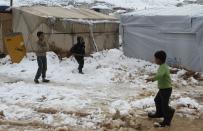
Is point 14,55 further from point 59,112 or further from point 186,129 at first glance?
point 186,129

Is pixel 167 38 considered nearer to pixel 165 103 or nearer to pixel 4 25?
pixel 4 25

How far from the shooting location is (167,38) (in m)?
17.3

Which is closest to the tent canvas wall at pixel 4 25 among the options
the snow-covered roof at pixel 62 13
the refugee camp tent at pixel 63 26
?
the refugee camp tent at pixel 63 26

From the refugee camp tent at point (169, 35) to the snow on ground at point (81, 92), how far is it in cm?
87

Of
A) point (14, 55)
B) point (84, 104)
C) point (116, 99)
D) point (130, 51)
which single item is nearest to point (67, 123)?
point (84, 104)

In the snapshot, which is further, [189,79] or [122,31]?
[122,31]

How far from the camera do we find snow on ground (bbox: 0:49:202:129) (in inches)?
373

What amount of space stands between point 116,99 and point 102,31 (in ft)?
33.5

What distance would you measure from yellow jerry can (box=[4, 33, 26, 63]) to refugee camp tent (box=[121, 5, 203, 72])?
4.88m

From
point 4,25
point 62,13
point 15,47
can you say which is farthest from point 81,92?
point 4,25

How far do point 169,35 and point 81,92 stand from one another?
619 centimetres

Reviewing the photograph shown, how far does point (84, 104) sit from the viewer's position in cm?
1052

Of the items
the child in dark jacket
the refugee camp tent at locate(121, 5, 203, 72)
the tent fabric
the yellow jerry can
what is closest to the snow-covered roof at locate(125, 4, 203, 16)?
the refugee camp tent at locate(121, 5, 203, 72)

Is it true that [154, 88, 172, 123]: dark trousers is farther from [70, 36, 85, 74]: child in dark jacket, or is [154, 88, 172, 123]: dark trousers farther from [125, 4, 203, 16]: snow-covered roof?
[125, 4, 203, 16]: snow-covered roof
